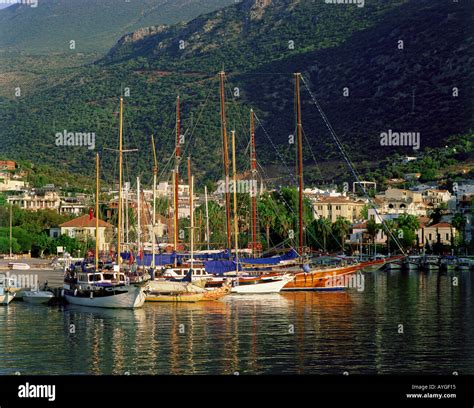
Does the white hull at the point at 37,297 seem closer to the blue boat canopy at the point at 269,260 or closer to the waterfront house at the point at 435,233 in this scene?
the blue boat canopy at the point at 269,260

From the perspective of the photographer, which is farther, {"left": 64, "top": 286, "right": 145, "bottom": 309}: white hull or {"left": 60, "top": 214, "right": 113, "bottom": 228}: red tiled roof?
{"left": 60, "top": 214, "right": 113, "bottom": 228}: red tiled roof

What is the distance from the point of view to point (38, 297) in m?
30.9

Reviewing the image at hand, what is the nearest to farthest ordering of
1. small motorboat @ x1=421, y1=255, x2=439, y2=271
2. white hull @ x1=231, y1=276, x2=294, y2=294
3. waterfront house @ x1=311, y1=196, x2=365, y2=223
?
white hull @ x1=231, y1=276, x2=294, y2=294 < small motorboat @ x1=421, y1=255, x2=439, y2=271 < waterfront house @ x1=311, y1=196, x2=365, y2=223

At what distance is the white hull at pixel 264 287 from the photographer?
3422cm

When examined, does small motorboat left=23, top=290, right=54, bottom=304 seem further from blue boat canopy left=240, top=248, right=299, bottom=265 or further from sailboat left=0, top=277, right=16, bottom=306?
blue boat canopy left=240, top=248, right=299, bottom=265

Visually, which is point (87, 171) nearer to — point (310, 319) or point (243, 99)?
point (243, 99)

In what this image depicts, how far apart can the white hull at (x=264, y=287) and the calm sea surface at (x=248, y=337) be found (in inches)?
35.4

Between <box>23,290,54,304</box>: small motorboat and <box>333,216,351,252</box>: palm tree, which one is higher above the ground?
<box>333,216,351,252</box>: palm tree

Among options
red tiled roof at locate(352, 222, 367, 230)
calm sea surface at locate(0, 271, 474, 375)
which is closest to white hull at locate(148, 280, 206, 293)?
calm sea surface at locate(0, 271, 474, 375)

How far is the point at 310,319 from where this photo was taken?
2555 centimetres

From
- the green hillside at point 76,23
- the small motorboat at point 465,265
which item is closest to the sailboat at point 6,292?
the small motorboat at point 465,265

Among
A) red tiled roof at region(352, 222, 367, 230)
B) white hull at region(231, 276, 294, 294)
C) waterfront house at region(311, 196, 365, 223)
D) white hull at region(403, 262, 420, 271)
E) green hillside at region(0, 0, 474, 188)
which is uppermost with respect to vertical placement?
green hillside at region(0, 0, 474, 188)

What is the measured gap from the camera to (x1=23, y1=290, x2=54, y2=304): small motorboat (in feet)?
101

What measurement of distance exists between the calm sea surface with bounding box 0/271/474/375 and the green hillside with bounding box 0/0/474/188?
143ft
